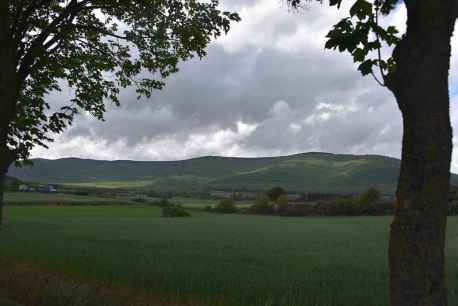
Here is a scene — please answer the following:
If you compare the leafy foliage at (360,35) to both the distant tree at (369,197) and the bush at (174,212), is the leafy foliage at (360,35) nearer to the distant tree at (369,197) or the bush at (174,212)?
the bush at (174,212)

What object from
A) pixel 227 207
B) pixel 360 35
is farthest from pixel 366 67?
pixel 227 207

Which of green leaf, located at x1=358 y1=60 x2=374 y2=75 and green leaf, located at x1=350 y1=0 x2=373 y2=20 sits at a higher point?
green leaf, located at x1=350 y1=0 x2=373 y2=20

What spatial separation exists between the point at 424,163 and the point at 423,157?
0.06 meters

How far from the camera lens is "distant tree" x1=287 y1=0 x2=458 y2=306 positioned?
14.4 feet

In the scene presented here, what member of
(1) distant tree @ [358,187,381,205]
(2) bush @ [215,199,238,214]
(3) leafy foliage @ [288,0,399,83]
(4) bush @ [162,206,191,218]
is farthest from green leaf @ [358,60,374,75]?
(2) bush @ [215,199,238,214]

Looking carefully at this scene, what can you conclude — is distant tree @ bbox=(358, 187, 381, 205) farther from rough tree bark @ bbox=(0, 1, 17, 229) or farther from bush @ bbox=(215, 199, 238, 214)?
rough tree bark @ bbox=(0, 1, 17, 229)

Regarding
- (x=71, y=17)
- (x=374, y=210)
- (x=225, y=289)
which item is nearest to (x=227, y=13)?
(x=71, y=17)

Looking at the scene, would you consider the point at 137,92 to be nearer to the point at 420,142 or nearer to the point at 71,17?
the point at 71,17

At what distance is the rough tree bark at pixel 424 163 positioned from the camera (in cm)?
440

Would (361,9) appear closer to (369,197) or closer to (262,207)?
(369,197)

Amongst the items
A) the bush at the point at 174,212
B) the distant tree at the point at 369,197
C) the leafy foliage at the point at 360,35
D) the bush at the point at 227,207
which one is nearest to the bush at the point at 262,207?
the bush at the point at 227,207

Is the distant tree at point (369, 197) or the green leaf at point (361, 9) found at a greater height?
the green leaf at point (361, 9)

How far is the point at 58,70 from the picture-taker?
14148mm

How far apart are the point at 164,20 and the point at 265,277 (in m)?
6.97
